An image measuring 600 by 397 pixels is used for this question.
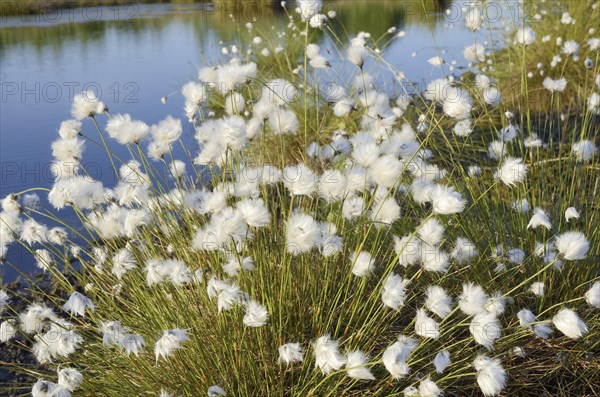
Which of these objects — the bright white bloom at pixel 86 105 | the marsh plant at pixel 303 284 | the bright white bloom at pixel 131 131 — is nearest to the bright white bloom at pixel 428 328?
the marsh plant at pixel 303 284

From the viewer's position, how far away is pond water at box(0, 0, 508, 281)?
6.55 m

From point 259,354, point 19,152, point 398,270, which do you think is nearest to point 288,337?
point 259,354

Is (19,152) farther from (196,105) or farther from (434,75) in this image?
(434,75)

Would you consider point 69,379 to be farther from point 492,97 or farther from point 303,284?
point 492,97

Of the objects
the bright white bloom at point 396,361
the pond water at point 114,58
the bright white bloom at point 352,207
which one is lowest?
the pond water at point 114,58

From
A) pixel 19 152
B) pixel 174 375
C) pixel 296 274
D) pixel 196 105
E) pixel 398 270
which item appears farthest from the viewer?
pixel 19 152

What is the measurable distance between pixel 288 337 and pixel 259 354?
14cm

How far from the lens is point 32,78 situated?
407 inches

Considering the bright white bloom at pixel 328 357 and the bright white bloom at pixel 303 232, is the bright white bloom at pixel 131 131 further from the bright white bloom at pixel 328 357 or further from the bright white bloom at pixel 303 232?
the bright white bloom at pixel 328 357

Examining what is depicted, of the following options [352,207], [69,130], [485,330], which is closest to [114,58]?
[69,130]

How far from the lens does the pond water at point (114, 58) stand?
655 centimetres

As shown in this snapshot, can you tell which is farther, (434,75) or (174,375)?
(434,75)

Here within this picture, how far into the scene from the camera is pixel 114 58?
488 inches

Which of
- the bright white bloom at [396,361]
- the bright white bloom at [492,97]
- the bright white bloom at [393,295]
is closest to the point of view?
the bright white bloom at [396,361]
